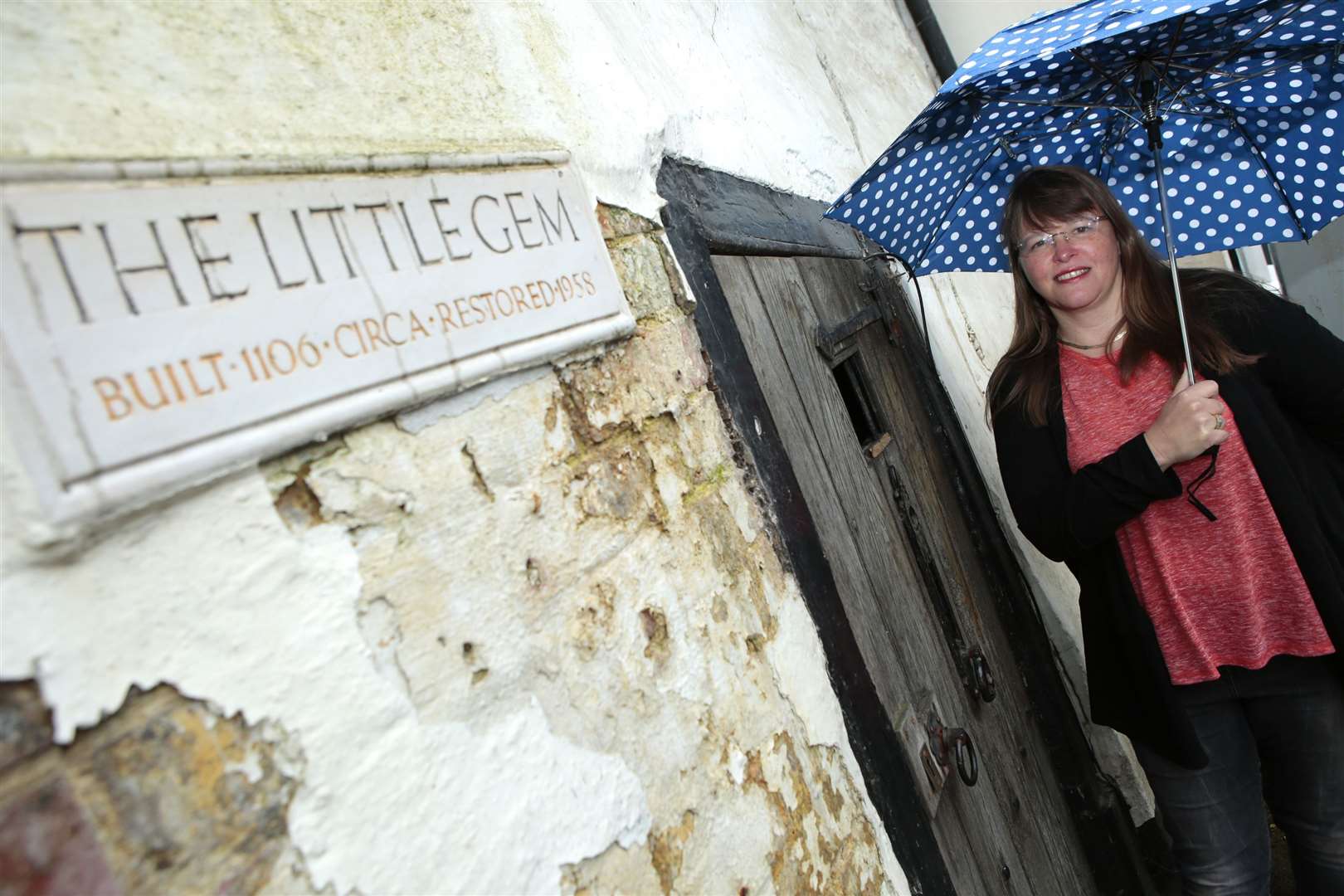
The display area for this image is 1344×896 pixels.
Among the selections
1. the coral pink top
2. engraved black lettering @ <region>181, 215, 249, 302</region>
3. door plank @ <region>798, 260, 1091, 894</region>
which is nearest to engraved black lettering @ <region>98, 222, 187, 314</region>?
engraved black lettering @ <region>181, 215, 249, 302</region>

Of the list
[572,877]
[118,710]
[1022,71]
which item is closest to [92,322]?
[118,710]

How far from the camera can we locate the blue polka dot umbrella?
59.1 inches

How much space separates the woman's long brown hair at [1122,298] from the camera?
1.58 metres

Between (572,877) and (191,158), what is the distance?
86 centimetres

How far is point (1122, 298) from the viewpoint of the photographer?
1671 mm

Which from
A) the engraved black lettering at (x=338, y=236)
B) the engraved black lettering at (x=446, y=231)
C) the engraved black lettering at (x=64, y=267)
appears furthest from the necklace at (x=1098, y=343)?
the engraved black lettering at (x=64, y=267)

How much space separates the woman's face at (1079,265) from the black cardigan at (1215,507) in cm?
15

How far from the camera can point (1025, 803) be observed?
6.88 ft

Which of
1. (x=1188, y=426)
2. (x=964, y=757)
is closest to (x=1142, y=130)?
(x=1188, y=426)

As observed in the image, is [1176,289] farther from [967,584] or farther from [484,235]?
[484,235]

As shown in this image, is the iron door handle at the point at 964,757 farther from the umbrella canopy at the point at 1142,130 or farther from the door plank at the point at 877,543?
the umbrella canopy at the point at 1142,130

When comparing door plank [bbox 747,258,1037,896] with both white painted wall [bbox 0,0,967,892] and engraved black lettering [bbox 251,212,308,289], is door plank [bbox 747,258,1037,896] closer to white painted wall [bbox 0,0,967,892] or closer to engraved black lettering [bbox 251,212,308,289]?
white painted wall [bbox 0,0,967,892]

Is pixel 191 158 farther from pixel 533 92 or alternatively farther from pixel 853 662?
pixel 853 662

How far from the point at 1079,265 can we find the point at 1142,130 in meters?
0.49
